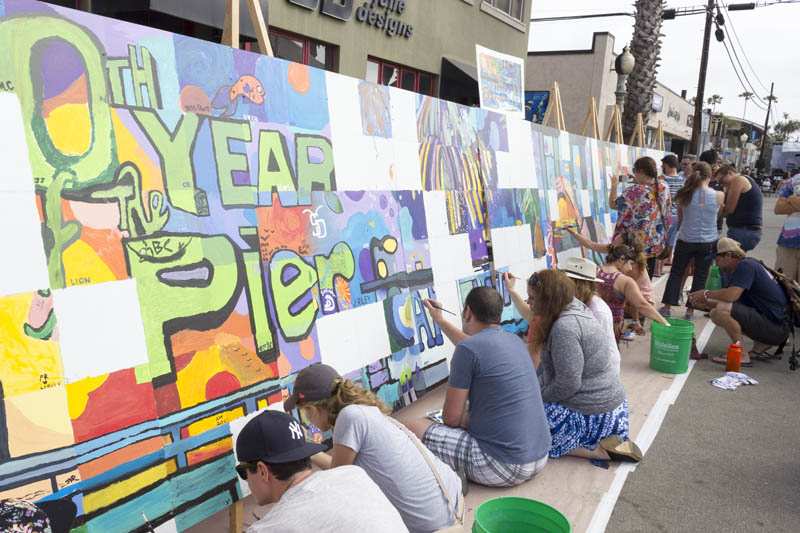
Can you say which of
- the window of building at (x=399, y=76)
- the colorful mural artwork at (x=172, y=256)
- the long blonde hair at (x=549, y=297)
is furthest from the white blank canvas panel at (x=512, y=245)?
the window of building at (x=399, y=76)

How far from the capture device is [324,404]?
2.73 m

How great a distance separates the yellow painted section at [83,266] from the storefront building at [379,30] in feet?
19.5

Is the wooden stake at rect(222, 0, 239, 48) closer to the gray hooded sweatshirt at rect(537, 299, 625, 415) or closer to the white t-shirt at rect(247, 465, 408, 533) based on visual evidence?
the white t-shirt at rect(247, 465, 408, 533)

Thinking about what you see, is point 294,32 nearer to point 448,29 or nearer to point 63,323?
point 448,29

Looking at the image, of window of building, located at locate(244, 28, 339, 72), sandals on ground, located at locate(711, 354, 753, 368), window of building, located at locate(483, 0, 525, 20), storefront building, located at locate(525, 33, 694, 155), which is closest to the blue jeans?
sandals on ground, located at locate(711, 354, 753, 368)

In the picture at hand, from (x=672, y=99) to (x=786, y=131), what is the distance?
9719cm

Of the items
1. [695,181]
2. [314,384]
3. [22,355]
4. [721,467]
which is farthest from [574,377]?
[695,181]

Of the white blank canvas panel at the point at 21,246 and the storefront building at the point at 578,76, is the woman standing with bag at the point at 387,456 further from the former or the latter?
the storefront building at the point at 578,76

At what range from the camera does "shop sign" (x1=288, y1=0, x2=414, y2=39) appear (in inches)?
410

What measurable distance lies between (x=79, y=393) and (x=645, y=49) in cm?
1822

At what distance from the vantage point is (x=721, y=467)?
408 centimetres

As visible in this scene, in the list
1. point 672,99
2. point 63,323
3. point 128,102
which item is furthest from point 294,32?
point 672,99

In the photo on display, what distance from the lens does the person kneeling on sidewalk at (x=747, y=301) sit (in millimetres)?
6035

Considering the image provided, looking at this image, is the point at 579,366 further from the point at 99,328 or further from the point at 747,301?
the point at 747,301
